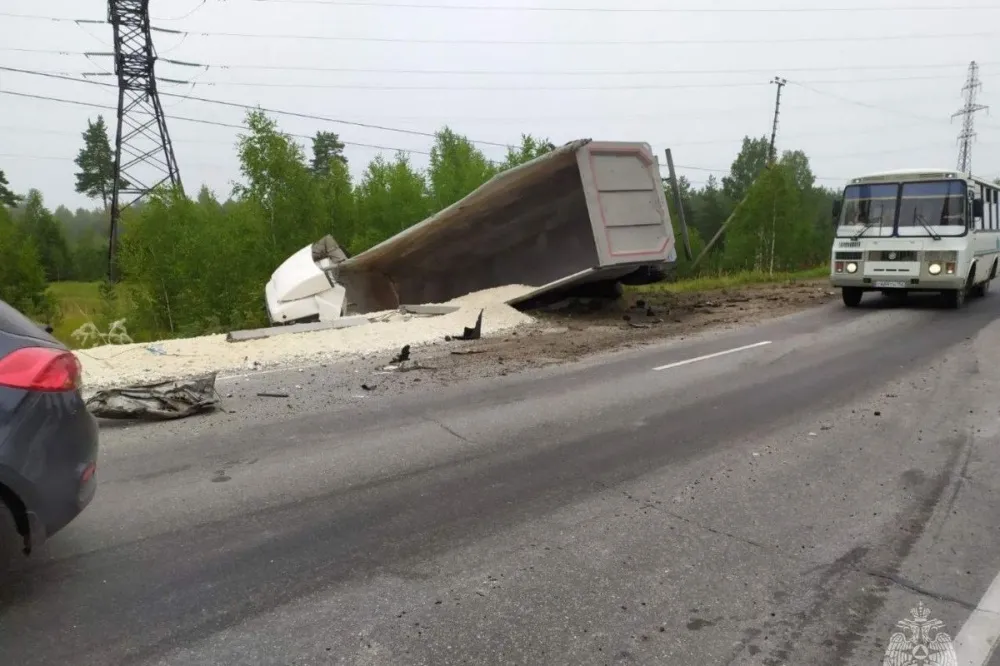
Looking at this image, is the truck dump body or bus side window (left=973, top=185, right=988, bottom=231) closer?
the truck dump body

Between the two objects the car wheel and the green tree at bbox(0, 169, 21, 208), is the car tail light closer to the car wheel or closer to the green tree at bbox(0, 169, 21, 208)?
the car wheel

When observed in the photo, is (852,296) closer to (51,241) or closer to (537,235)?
(537,235)

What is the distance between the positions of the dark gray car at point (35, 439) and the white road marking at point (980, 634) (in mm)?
3889

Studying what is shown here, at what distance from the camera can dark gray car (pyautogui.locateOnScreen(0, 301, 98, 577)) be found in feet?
9.68

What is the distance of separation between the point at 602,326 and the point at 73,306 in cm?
3123

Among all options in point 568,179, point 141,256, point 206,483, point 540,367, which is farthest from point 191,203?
point 206,483

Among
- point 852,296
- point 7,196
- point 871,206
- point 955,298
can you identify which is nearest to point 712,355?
point 871,206

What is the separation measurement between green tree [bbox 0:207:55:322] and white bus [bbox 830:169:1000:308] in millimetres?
27345

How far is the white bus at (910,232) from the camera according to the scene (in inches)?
514

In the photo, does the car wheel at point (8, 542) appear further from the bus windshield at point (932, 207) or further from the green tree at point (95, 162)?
the green tree at point (95, 162)

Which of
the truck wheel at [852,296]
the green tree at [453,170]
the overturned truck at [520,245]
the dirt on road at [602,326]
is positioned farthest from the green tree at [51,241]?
the truck wheel at [852,296]

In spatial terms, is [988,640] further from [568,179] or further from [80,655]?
[568,179]

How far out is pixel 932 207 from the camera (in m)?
13.2

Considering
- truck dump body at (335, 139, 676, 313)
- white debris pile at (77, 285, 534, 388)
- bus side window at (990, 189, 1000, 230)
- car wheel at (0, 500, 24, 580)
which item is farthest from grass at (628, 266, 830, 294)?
car wheel at (0, 500, 24, 580)
